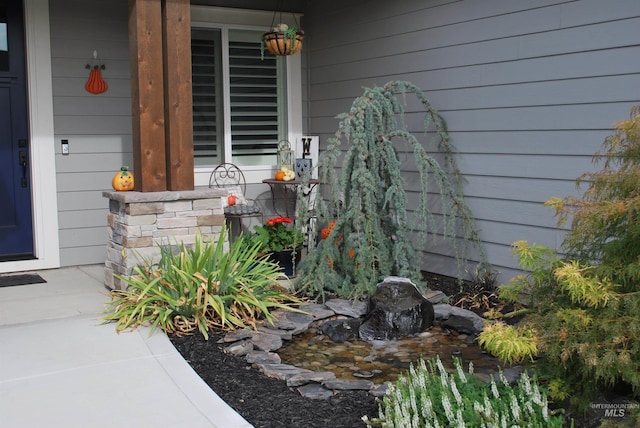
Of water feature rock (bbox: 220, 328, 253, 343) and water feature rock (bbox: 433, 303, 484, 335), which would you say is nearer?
water feature rock (bbox: 220, 328, 253, 343)

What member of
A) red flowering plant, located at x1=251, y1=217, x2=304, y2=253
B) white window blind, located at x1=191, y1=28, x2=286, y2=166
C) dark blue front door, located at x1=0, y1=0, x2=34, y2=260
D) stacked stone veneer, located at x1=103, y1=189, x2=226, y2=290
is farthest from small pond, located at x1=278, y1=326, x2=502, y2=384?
dark blue front door, located at x1=0, y1=0, x2=34, y2=260

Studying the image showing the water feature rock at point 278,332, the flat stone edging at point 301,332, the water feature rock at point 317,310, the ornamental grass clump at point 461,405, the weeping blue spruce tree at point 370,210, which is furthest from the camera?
the weeping blue spruce tree at point 370,210

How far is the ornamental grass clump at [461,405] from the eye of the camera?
2714 mm

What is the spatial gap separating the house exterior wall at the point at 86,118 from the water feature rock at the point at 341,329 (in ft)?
9.75

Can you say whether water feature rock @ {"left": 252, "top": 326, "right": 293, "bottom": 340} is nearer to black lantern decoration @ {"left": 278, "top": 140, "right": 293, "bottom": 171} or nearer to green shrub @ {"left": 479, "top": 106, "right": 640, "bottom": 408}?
green shrub @ {"left": 479, "top": 106, "right": 640, "bottom": 408}

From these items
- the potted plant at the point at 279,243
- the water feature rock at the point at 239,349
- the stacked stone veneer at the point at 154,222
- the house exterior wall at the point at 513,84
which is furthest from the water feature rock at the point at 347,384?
the potted plant at the point at 279,243

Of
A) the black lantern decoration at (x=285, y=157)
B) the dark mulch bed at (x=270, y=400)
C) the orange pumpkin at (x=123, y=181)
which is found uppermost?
the black lantern decoration at (x=285, y=157)

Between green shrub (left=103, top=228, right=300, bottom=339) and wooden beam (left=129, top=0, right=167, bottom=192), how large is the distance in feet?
2.39

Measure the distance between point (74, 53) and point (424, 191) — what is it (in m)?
3.57

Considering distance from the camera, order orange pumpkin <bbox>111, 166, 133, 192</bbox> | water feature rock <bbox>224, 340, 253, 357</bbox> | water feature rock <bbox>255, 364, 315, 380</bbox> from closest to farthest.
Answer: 1. water feature rock <bbox>255, 364, 315, 380</bbox>
2. water feature rock <bbox>224, 340, 253, 357</bbox>
3. orange pumpkin <bbox>111, 166, 133, 192</bbox>

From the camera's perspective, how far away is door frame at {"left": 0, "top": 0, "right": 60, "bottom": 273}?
6.19m

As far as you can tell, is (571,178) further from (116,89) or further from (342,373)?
(116,89)

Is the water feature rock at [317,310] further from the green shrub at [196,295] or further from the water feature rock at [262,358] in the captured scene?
the water feature rock at [262,358]

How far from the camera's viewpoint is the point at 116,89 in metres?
6.64
